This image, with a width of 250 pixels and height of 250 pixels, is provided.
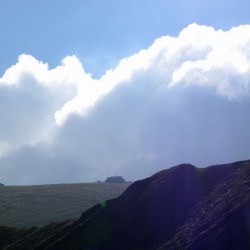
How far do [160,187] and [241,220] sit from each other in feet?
38.9

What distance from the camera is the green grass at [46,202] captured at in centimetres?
7650

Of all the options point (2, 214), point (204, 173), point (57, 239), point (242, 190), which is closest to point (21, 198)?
point (2, 214)

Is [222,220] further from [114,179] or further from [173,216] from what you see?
[114,179]

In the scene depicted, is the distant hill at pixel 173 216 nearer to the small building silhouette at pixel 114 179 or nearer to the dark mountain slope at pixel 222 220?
the dark mountain slope at pixel 222 220

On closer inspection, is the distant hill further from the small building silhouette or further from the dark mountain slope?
the small building silhouette

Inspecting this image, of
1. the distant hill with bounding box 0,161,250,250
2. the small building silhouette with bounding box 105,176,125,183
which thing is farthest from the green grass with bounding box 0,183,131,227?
the distant hill with bounding box 0,161,250,250

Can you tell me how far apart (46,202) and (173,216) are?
68.3 meters

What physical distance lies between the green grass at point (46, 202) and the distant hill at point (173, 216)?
3858cm

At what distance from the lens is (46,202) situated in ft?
304

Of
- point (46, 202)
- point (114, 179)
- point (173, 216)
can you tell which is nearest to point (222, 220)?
point (173, 216)

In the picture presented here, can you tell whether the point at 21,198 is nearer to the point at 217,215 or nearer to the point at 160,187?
the point at 160,187

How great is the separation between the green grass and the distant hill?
3858 cm

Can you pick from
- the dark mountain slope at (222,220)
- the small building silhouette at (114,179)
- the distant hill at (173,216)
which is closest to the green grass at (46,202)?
the small building silhouette at (114,179)

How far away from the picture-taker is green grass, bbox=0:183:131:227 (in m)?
76.5
